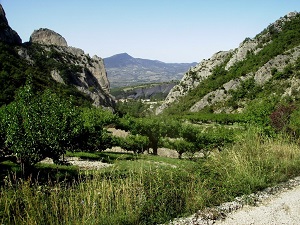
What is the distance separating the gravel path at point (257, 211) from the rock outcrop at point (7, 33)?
102 m

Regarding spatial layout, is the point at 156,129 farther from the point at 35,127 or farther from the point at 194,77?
the point at 194,77

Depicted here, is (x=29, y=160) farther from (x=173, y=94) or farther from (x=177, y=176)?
(x=173, y=94)

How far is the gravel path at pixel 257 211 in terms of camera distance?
8281 mm

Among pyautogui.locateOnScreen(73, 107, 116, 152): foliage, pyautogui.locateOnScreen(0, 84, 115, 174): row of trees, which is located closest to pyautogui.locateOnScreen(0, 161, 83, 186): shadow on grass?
pyautogui.locateOnScreen(0, 84, 115, 174): row of trees

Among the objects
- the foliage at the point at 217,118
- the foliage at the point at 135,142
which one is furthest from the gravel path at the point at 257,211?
the foliage at the point at 217,118

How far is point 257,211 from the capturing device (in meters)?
8.95

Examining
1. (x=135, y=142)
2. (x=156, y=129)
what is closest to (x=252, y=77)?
(x=156, y=129)

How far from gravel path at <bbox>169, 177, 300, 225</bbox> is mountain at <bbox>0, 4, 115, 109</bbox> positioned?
185 feet

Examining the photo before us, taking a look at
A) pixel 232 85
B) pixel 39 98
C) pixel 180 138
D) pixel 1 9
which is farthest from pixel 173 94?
pixel 39 98

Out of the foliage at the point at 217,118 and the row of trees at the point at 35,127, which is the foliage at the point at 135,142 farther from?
the foliage at the point at 217,118

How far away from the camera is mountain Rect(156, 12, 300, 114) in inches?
3273

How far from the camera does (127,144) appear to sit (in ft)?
115

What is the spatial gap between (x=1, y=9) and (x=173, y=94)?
7592 cm

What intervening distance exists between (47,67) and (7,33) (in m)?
17.7
